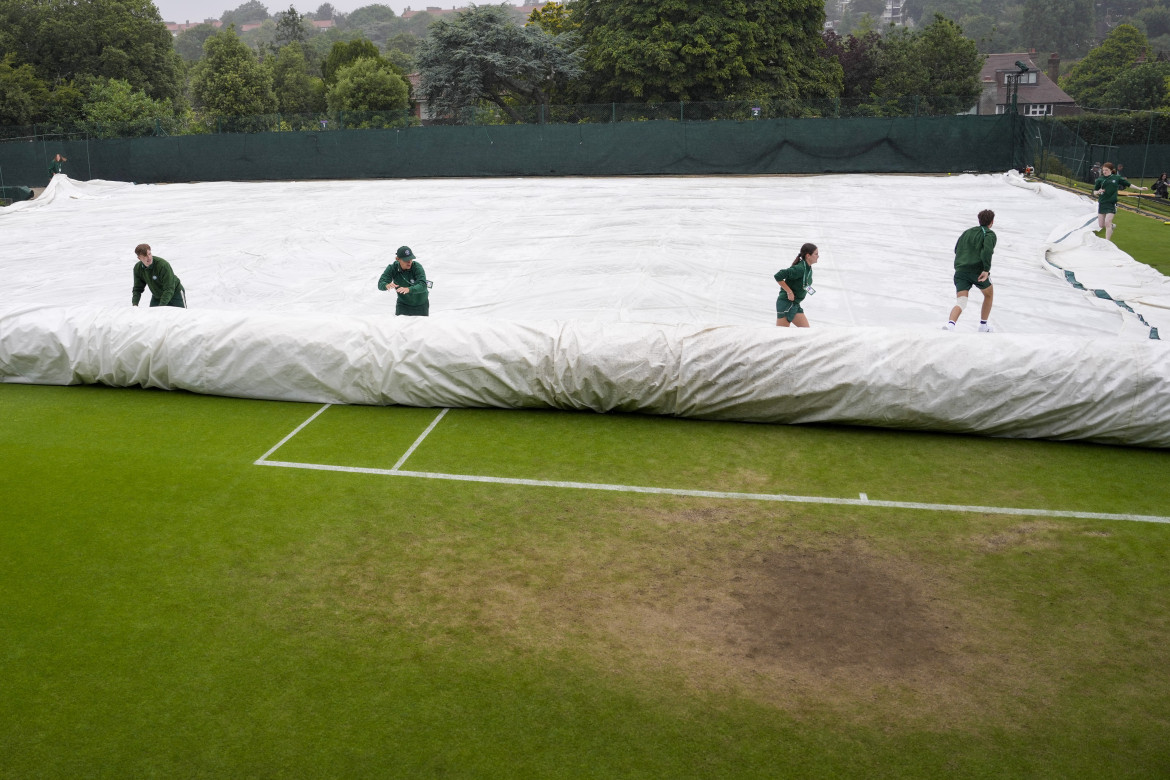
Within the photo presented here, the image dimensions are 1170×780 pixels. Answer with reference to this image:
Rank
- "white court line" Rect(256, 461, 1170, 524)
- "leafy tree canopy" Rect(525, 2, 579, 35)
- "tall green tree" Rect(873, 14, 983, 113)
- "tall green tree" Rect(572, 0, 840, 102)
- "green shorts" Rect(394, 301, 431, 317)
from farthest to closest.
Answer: "tall green tree" Rect(873, 14, 983, 113) → "leafy tree canopy" Rect(525, 2, 579, 35) → "tall green tree" Rect(572, 0, 840, 102) → "green shorts" Rect(394, 301, 431, 317) → "white court line" Rect(256, 461, 1170, 524)

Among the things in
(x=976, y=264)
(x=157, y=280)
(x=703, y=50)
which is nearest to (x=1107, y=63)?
(x=703, y=50)

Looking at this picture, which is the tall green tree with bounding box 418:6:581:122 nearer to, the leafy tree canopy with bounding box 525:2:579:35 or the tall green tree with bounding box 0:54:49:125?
the leafy tree canopy with bounding box 525:2:579:35

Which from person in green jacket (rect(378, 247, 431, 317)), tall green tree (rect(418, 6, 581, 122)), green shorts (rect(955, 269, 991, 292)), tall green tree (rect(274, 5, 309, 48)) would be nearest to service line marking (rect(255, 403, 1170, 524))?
person in green jacket (rect(378, 247, 431, 317))

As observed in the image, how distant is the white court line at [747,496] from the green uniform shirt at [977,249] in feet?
17.1

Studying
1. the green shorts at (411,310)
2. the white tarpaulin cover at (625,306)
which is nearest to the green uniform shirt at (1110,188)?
the white tarpaulin cover at (625,306)

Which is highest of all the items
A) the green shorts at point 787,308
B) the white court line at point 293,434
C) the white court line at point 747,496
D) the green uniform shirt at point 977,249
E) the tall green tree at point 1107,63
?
the tall green tree at point 1107,63

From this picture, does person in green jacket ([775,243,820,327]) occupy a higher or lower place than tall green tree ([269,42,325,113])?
lower

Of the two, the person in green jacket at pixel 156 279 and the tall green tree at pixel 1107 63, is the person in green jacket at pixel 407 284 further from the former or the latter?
the tall green tree at pixel 1107 63

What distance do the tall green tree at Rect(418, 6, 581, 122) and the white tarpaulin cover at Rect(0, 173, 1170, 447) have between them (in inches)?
651

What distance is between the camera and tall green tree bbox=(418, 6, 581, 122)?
4109cm

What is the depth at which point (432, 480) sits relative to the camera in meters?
8.52

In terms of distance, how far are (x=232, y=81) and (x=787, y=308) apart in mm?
48466

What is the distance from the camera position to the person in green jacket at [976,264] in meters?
12.0

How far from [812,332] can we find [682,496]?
265 cm
